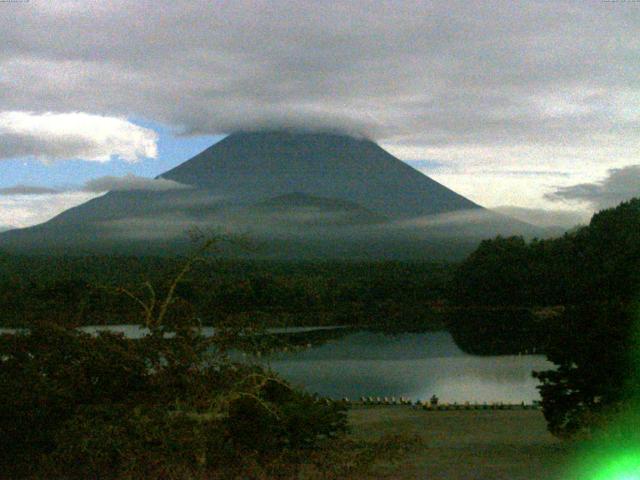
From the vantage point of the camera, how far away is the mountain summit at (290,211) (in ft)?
382

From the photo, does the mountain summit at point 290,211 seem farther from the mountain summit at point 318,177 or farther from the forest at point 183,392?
the forest at point 183,392

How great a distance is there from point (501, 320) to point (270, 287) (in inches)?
475

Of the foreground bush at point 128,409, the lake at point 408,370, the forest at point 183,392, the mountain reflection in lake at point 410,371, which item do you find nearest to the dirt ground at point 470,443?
the forest at point 183,392

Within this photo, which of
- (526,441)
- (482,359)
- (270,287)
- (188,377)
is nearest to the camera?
(188,377)

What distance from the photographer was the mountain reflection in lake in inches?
918

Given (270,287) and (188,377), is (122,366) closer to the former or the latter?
(188,377)

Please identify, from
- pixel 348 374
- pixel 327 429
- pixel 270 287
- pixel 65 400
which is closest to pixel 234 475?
pixel 65 400

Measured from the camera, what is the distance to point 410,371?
2844 cm

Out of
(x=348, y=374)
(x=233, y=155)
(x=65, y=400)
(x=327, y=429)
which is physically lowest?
(x=348, y=374)

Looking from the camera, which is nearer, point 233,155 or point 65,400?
point 65,400

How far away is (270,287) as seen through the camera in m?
43.5

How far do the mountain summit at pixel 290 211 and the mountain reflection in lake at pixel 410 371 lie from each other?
6959cm

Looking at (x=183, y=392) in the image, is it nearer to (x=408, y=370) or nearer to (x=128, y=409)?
(x=128, y=409)

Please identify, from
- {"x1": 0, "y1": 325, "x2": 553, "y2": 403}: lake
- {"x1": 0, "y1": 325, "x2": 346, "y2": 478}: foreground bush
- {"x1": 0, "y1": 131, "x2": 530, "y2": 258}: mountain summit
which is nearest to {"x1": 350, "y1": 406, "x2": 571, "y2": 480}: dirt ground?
{"x1": 0, "y1": 325, "x2": 346, "y2": 478}: foreground bush
